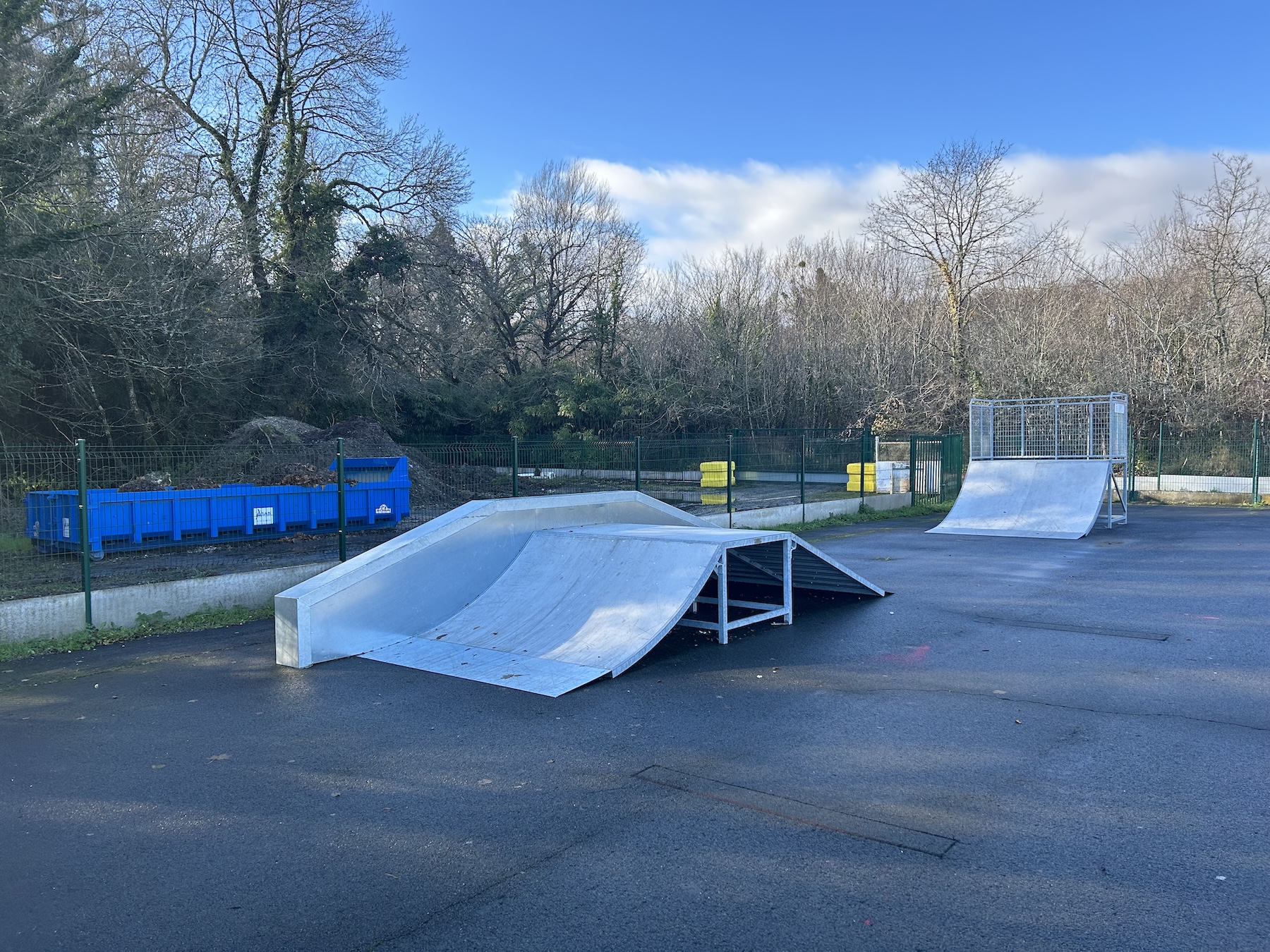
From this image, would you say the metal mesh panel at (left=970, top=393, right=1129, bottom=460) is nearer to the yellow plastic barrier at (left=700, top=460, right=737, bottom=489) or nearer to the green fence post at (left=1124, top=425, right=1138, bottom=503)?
the green fence post at (left=1124, top=425, right=1138, bottom=503)

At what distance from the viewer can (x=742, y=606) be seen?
358 inches

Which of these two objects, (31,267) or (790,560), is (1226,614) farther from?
(31,267)

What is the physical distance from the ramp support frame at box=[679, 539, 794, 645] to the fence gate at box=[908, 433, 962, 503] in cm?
1409

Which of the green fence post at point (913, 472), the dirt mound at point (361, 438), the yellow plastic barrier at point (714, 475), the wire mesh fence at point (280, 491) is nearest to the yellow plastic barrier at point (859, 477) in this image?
the wire mesh fence at point (280, 491)

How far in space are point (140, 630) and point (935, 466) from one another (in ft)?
65.7

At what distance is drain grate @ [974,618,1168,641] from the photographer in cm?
831

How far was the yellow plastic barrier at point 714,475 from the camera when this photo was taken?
19516mm

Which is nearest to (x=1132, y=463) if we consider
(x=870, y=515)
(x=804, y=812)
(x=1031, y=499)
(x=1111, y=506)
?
(x=1111, y=506)

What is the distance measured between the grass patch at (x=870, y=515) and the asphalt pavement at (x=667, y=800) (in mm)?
→ 10496

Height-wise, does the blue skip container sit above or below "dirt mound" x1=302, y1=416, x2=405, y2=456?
below

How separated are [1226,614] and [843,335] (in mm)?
25147

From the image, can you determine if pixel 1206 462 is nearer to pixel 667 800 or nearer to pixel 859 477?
pixel 859 477

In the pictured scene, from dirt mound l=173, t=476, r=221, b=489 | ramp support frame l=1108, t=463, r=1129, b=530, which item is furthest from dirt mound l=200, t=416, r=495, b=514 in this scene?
ramp support frame l=1108, t=463, r=1129, b=530

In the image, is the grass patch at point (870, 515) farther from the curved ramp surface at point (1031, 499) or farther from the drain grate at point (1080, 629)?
the drain grate at point (1080, 629)
